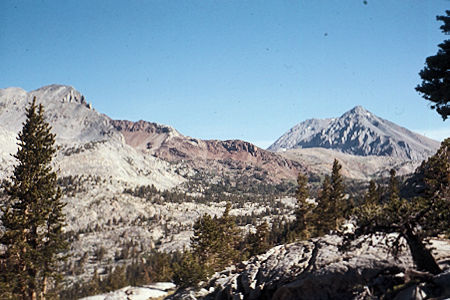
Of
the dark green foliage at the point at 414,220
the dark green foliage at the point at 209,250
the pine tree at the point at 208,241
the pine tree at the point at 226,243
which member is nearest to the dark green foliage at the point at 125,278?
the pine tree at the point at 226,243

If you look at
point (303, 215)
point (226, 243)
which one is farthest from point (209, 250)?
point (303, 215)

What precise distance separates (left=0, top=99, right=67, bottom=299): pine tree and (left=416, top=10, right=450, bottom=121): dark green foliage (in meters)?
33.2

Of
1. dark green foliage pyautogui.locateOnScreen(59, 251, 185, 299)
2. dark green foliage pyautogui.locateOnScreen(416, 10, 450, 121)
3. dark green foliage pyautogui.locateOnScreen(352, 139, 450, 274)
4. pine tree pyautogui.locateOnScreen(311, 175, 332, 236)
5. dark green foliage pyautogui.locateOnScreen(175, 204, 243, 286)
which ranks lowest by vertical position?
dark green foliage pyautogui.locateOnScreen(59, 251, 185, 299)

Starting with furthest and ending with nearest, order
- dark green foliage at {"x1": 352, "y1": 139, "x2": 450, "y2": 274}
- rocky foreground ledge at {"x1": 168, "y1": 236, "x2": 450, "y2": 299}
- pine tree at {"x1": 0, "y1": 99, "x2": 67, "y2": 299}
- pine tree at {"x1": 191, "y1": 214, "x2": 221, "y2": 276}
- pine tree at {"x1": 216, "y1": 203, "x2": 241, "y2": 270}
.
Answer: pine tree at {"x1": 216, "y1": 203, "x2": 241, "y2": 270}
pine tree at {"x1": 191, "y1": 214, "x2": 221, "y2": 276}
pine tree at {"x1": 0, "y1": 99, "x2": 67, "y2": 299}
rocky foreground ledge at {"x1": 168, "y1": 236, "x2": 450, "y2": 299}
dark green foliage at {"x1": 352, "y1": 139, "x2": 450, "y2": 274}

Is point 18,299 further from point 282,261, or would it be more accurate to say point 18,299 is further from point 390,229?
point 390,229

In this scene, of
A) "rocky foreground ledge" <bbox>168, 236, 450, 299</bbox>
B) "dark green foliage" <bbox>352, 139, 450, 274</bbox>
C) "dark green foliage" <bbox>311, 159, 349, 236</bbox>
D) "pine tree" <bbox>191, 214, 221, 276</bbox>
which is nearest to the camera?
"dark green foliage" <bbox>352, 139, 450, 274</bbox>

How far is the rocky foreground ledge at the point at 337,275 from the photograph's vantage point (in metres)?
17.9

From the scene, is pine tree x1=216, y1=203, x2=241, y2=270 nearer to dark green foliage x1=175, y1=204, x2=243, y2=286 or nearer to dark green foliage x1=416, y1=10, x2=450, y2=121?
dark green foliage x1=175, y1=204, x2=243, y2=286

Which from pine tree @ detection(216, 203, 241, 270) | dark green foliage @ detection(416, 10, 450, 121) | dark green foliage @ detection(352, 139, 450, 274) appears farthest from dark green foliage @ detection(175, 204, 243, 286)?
dark green foliage @ detection(416, 10, 450, 121)

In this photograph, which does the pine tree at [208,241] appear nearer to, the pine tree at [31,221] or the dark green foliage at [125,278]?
the dark green foliage at [125,278]

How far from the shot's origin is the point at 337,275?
22641mm

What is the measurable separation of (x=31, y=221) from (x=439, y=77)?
36833mm

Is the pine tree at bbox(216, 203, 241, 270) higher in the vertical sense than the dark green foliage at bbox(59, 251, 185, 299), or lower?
higher

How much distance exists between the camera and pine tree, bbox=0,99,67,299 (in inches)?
1104
